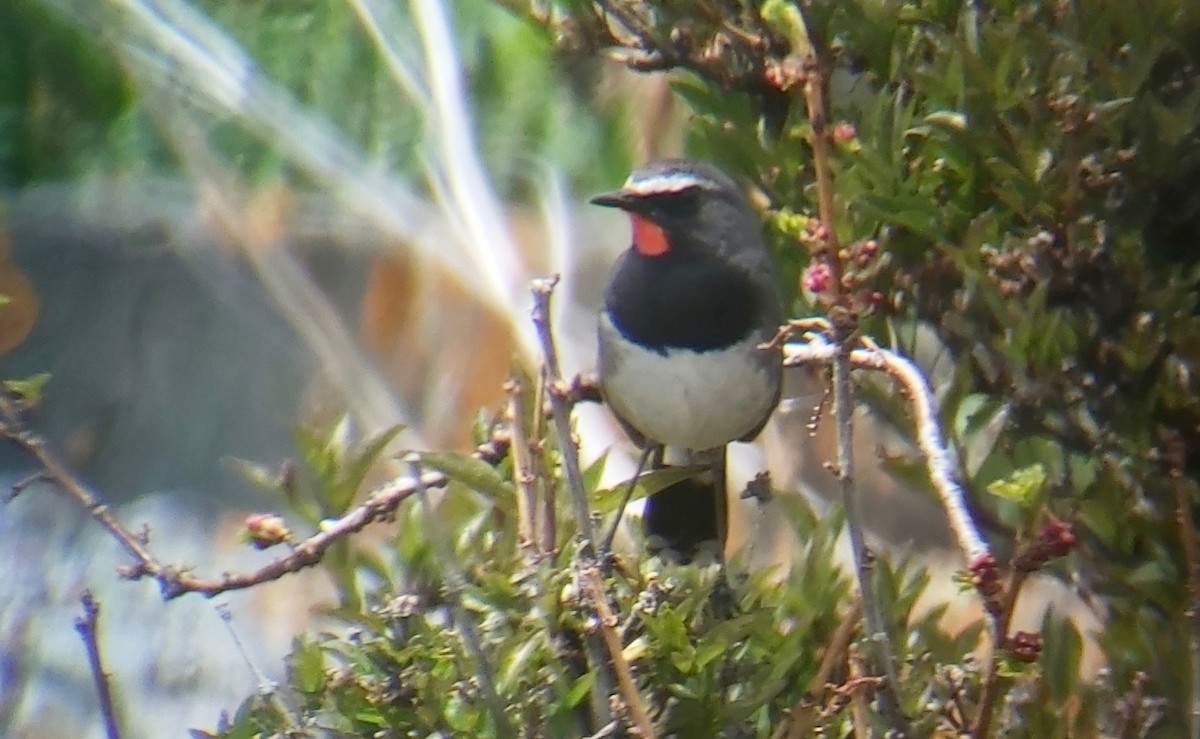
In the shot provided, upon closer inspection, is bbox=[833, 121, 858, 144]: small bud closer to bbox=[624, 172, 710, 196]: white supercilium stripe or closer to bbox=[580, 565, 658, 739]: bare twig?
bbox=[624, 172, 710, 196]: white supercilium stripe

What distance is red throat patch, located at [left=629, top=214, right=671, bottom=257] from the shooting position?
6.30 feet

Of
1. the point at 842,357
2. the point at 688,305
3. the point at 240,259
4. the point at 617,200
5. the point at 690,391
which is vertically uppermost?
the point at 240,259

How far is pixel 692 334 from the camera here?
190 cm

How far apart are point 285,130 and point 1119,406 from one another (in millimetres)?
1934

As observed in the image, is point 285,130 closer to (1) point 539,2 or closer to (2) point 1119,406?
(1) point 539,2

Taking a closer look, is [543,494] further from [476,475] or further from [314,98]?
[314,98]

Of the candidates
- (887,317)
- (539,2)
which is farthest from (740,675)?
(539,2)

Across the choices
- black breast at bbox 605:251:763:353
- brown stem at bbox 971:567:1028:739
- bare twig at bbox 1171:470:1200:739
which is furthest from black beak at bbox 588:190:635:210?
brown stem at bbox 971:567:1028:739

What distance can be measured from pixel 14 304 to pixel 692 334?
1.73 meters

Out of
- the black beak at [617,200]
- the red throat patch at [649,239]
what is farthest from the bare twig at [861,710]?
the red throat patch at [649,239]

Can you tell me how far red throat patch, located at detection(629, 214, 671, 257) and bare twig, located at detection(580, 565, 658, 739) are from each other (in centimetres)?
87

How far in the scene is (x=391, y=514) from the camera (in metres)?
1.37

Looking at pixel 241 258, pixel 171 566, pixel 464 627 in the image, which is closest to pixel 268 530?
pixel 171 566

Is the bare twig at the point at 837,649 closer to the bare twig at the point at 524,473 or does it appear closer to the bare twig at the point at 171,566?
the bare twig at the point at 524,473
